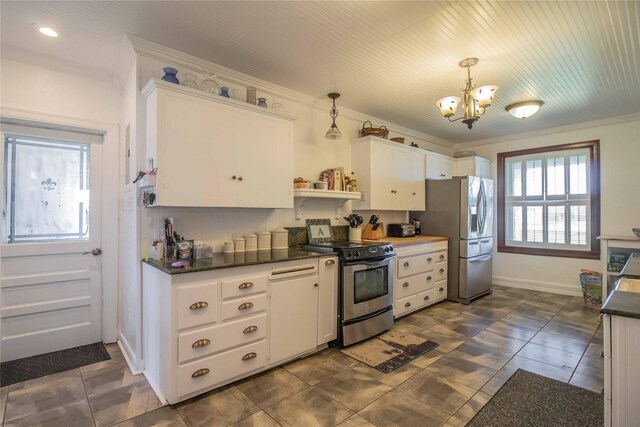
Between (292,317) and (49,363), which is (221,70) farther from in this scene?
(49,363)

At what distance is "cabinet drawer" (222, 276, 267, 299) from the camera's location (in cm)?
220

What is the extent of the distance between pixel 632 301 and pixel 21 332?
13.4 feet

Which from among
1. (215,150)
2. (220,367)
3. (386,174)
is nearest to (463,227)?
(386,174)

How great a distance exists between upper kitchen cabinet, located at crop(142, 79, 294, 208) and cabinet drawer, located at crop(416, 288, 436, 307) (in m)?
2.16

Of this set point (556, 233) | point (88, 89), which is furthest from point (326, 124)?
point (556, 233)

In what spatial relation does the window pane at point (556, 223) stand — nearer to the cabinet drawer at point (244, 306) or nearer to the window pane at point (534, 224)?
the window pane at point (534, 224)

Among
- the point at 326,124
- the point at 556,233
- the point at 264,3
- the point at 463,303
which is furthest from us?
the point at 556,233

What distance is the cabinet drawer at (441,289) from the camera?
4.26 meters

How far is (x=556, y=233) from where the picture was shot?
16.4ft

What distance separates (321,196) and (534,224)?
13.1ft

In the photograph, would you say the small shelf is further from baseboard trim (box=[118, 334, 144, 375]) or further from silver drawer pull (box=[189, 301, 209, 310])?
baseboard trim (box=[118, 334, 144, 375])

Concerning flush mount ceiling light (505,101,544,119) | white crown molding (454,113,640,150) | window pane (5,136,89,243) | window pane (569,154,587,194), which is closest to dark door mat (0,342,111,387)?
window pane (5,136,89,243)

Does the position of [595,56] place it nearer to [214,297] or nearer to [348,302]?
[348,302]

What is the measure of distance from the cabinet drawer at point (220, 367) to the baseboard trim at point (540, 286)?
468cm
